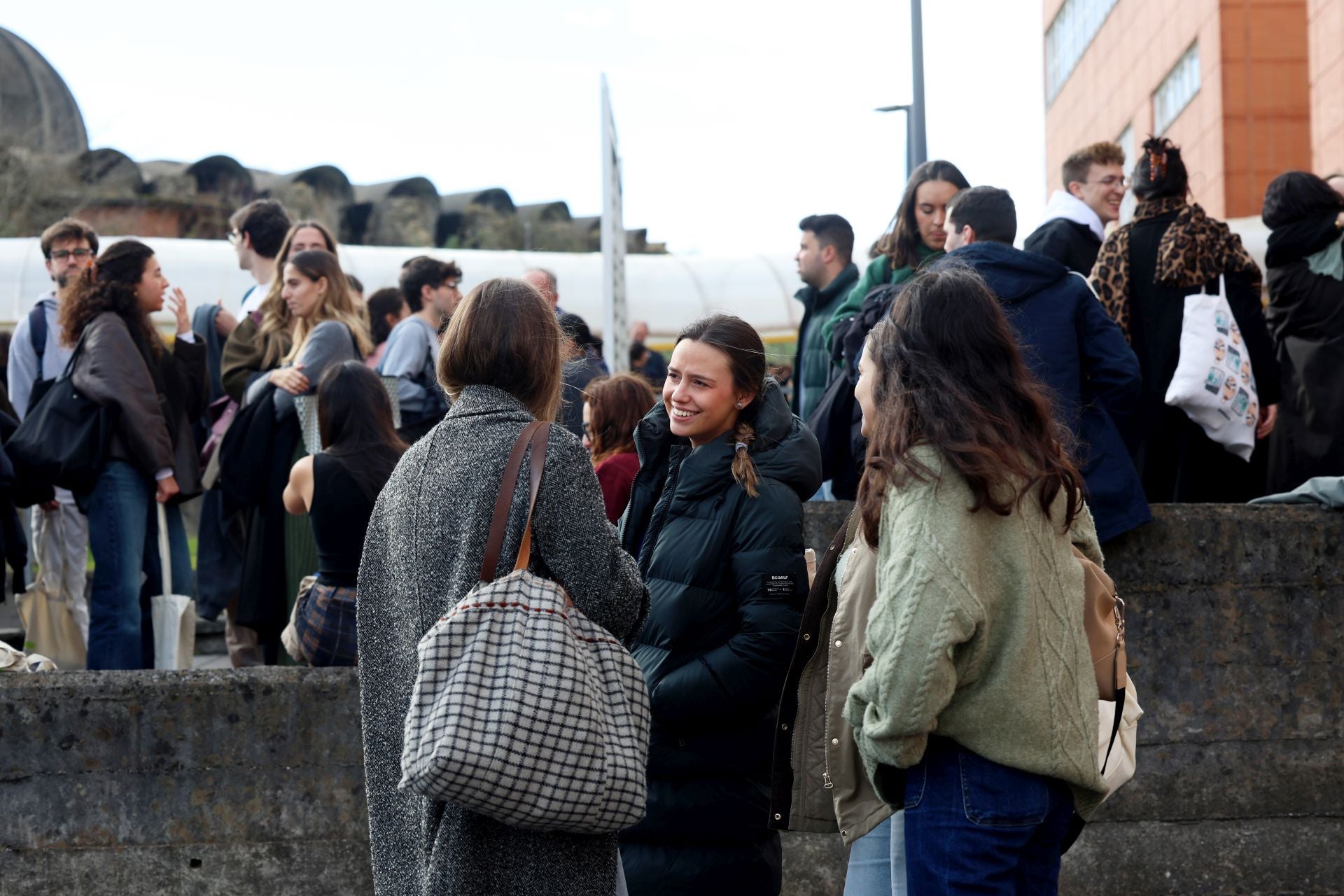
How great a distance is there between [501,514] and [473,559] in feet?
0.40

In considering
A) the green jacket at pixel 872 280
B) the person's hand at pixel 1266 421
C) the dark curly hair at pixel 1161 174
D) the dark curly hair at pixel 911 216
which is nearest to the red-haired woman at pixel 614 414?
the green jacket at pixel 872 280

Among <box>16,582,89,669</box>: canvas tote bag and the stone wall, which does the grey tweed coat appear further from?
<box>16,582,89,669</box>: canvas tote bag

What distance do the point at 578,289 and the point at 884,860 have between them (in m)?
14.1

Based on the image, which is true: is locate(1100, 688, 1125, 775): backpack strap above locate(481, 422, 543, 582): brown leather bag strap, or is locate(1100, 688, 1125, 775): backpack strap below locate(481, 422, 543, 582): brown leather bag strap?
below

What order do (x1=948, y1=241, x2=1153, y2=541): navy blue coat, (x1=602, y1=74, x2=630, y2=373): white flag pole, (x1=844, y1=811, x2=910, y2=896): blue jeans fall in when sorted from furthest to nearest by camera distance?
(x1=602, y1=74, x2=630, y2=373): white flag pole
(x1=948, y1=241, x2=1153, y2=541): navy blue coat
(x1=844, y1=811, x2=910, y2=896): blue jeans

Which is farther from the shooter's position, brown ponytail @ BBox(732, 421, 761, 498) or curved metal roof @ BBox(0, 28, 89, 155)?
curved metal roof @ BBox(0, 28, 89, 155)

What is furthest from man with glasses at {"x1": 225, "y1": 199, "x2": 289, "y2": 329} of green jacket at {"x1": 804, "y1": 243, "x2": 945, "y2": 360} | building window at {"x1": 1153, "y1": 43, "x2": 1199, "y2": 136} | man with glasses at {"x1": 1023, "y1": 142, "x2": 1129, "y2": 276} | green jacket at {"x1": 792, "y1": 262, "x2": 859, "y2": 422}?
building window at {"x1": 1153, "y1": 43, "x2": 1199, "y2": 136}

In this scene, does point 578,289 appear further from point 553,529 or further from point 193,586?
point 553,529

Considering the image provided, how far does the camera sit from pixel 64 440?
254 inches

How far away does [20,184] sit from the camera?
31969mm

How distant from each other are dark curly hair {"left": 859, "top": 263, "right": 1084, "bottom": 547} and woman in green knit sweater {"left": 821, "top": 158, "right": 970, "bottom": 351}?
3.02m

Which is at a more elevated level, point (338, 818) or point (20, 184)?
point (20, 184)

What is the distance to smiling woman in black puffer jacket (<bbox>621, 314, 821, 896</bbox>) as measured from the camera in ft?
12.9

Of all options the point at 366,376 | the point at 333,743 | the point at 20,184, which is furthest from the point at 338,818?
the point at 20,184
